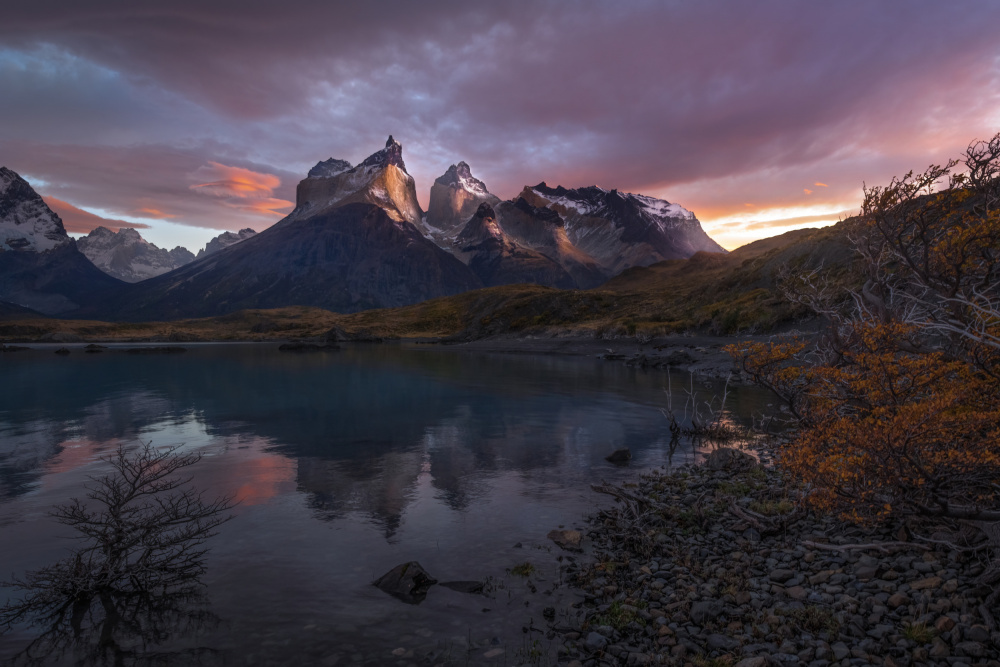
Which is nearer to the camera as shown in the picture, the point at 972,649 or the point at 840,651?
the point at 972,649

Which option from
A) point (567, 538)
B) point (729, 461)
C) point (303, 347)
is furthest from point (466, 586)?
point (303, 347)

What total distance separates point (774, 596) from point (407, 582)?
327 inches

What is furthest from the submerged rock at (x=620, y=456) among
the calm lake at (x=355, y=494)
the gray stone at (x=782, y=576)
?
the gray stone at (x=782, y=576)

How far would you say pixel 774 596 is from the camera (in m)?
10.9

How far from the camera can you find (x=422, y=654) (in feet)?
34.3

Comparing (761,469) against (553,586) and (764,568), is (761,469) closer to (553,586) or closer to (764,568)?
(764,568)

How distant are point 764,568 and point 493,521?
8617mm

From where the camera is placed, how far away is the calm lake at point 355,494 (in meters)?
11.1

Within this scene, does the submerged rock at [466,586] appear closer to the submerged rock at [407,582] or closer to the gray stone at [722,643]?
the submerged rock at [407,582]

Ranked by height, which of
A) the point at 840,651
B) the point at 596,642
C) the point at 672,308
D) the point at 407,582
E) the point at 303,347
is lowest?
the point at 303,347

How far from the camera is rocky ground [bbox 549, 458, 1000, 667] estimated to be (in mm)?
8766

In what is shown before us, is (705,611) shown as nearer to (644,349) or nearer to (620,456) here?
(620,456)

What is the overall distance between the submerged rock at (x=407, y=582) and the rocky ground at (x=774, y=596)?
353 centimetres

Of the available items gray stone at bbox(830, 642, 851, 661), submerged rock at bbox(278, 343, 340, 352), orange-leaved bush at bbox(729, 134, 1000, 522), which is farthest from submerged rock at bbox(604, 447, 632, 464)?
submerged rock at bbox(278, 343, 340, 352)
